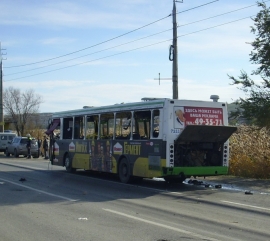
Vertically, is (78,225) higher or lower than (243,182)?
lower

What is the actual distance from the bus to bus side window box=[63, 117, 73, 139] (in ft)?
9.20

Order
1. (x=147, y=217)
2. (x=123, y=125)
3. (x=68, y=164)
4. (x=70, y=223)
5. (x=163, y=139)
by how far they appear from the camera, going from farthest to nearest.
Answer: (x=68, y=164) → (x=123, y=125) → (x=163, y=139) → (x=147, y=217) → (x=70, y=223)

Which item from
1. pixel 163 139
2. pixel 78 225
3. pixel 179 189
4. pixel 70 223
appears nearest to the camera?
pixel 78 225

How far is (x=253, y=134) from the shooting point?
24.2m

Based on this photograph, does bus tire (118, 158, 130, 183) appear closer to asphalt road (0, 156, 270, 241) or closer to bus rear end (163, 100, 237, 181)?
asphalt road (0, 156, 270, 241)

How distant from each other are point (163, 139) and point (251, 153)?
27.0 ft

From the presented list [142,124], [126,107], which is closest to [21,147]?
[126,107]

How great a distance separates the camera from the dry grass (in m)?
20.9

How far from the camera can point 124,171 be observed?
18.3 metres

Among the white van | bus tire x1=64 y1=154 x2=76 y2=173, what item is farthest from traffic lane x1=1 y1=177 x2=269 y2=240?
the white van

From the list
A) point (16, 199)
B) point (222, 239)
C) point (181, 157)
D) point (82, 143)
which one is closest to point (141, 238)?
point (222, 239)

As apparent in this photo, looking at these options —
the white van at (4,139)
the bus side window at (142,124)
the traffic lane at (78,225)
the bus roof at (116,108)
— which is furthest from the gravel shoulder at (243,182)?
the white van at (4,139)

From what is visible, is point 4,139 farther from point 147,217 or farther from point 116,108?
point 147,217

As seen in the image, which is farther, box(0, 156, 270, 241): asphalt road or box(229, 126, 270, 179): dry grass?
box(229, 126, 270, 179): dry grass
